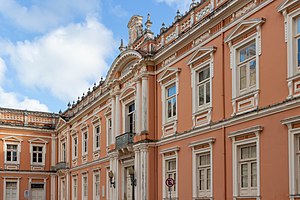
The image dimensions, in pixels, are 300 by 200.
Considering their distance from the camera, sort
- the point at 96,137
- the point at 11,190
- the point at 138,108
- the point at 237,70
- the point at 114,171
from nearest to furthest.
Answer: the point at 237,70 → the point at 138,108 → the point at 114,171 → the point at 96,137 → the point at 11,190

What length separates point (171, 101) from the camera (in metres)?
19.6

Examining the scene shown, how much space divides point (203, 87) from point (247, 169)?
3.78m

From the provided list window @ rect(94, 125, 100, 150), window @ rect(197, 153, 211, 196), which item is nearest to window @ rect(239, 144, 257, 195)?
window @ rect(197, 153, 211, 196)

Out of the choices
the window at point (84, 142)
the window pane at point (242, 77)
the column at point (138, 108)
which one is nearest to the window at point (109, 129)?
the window at point (84, 142)

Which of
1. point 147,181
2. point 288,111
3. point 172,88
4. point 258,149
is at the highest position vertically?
point 172,88

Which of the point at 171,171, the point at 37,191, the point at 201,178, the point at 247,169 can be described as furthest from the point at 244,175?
the point at 37,191

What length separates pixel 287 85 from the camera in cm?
1293

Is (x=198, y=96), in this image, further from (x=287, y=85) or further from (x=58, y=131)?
(x=58, y=131)

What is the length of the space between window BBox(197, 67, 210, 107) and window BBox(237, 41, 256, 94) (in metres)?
1.93

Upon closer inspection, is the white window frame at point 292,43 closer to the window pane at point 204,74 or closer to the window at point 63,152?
the window pane at point 204,74

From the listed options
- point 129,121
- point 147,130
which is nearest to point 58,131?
point 129,121

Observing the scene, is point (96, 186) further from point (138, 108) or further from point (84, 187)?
point (138, 108)

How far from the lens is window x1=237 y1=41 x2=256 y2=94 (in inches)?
575

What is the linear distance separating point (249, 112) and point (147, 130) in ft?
22.6
